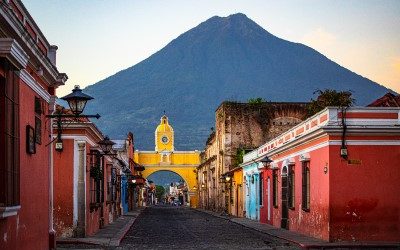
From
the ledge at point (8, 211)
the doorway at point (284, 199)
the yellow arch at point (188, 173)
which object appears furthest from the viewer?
the yellow arch at point (188, 173)

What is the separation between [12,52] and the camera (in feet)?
32.4

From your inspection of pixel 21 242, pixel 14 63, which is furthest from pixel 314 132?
pixel 14 63

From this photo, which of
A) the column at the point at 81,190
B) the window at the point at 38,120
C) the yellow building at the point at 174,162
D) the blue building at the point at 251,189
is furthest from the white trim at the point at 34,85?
the yellow building at the point at 174,162

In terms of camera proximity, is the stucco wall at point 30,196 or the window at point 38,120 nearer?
the stucco wall at point 30,196

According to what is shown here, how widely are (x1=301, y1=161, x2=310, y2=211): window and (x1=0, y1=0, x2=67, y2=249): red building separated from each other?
33.1 ft

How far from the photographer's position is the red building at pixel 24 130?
10461mm

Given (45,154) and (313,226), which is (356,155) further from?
(45,154)

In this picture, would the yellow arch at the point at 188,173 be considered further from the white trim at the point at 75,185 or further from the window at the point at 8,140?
the window at the point at 8,140

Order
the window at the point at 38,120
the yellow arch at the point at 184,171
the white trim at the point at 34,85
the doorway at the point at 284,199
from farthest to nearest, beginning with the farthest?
1. the yellow arch at the point at 184,171
2. the doorway at the point at 284,199
3. the window at the point at 38,120
4. the white trim at the point at 34,85

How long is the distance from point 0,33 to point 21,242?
3667 mm

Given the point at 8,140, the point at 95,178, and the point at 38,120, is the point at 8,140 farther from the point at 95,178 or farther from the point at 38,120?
the point at 95,178

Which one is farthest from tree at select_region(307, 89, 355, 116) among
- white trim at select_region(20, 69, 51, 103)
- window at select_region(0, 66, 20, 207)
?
window at select_region(0, 66, 20, 207)

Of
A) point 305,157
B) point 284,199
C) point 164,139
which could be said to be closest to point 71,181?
point 305,157

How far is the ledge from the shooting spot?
10078 millimetres
